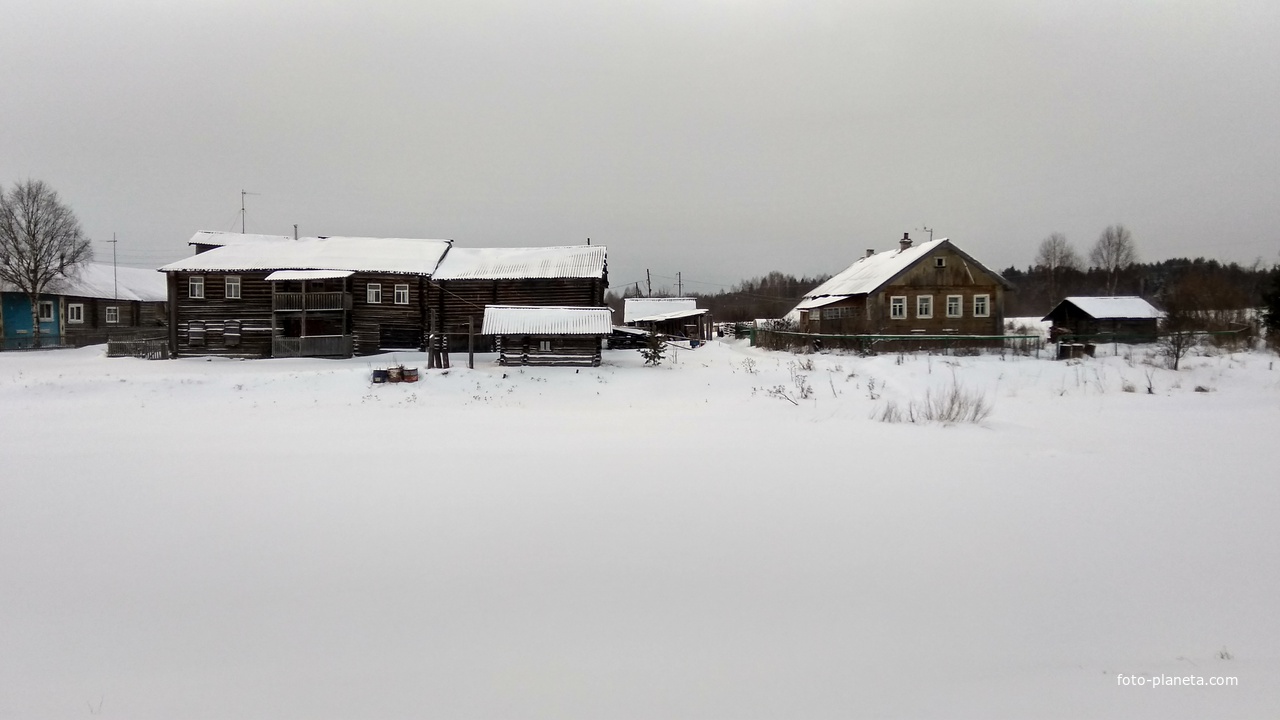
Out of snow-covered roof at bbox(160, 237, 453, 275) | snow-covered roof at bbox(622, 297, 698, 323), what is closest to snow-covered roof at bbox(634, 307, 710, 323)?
snow-covered roof at bbox(622, 297, 698, 323)

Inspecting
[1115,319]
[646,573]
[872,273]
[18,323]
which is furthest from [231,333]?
[1115,319]

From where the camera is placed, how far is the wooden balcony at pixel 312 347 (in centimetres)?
2806

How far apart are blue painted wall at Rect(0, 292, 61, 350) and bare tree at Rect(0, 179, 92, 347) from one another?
0.44m

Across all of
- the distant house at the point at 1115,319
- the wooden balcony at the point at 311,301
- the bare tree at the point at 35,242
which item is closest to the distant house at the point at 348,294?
the wooden balcony at the point at 311,301

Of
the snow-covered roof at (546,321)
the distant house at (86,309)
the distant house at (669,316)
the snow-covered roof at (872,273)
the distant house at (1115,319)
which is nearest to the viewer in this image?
the snow-covered roof at (546,321)

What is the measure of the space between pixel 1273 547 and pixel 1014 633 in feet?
11.2

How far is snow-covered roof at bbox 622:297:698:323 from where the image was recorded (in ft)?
177

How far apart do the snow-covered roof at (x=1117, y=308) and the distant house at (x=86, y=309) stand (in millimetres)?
56883

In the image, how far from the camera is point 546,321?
2528 centimetres

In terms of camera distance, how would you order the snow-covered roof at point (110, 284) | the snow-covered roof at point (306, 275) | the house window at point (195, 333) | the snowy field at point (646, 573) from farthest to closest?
the snow-covered roof at point (110, 284), the house window at point (195, 333), the snow-covered roof at point (306, 275), the snowy field at point (646, 573)

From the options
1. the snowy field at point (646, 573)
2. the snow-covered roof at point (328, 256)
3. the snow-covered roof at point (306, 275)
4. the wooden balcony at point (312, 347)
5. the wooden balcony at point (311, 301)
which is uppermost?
the snow-covered roof at point (328, 256)

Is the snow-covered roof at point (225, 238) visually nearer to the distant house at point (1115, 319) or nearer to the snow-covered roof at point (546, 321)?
the snow-covered roof at point (546, 321)

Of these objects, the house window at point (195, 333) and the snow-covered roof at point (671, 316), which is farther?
the snow-covered roof at point (671, 316)

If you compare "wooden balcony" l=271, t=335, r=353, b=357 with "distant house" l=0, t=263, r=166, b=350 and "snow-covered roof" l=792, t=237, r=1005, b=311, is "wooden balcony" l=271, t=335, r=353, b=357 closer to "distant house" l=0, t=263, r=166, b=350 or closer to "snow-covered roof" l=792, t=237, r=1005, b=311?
"distant house" l=0, t=263, r=166, b=350
